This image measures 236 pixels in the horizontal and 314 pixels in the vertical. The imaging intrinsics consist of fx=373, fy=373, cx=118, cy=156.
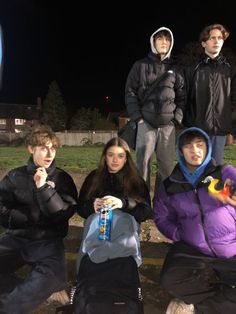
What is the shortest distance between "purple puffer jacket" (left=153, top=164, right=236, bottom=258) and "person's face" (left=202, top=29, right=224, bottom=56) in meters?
1.65

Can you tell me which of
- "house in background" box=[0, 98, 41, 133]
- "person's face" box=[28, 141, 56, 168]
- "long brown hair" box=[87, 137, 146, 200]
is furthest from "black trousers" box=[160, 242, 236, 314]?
"house in background" box=[0, 98, 41, 133]

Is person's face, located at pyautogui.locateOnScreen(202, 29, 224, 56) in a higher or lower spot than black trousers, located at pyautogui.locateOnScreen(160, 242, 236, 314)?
higher

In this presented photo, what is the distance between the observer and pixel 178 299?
3170mm

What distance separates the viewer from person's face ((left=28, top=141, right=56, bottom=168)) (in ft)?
12.1

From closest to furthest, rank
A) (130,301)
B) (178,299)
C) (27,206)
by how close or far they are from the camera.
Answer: (130,301) < (178,299) < (27,206)

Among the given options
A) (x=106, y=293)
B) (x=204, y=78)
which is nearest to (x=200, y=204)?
(x=106, y=293)

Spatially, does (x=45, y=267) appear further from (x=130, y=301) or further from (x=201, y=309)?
(x=201, y=309)

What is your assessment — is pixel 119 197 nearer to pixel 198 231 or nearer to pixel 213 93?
pixel 198 231

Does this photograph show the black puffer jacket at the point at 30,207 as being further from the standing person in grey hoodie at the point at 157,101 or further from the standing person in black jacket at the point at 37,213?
the standing person in grey hoodie at the point at 157,101

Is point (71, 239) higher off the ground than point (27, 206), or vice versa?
point (27, 206)

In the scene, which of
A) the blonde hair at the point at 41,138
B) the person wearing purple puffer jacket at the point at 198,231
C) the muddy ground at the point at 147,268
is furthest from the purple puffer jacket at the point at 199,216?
the blonde hair at the point at 41,138

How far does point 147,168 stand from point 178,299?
1892 millimetres

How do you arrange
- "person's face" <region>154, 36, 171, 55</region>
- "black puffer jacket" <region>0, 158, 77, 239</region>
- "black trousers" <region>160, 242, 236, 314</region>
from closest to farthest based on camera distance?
"black trousers" <region>160, 242, 236, 314</region>
"black puffer jacket" <region>0, 158, 77, 239</region>
"person's face" <region>154, 36, 171, 55</region>

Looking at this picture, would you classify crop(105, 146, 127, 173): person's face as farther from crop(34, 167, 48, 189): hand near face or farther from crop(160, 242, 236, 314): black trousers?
crop(160, 242, 236, 314): black trousers
